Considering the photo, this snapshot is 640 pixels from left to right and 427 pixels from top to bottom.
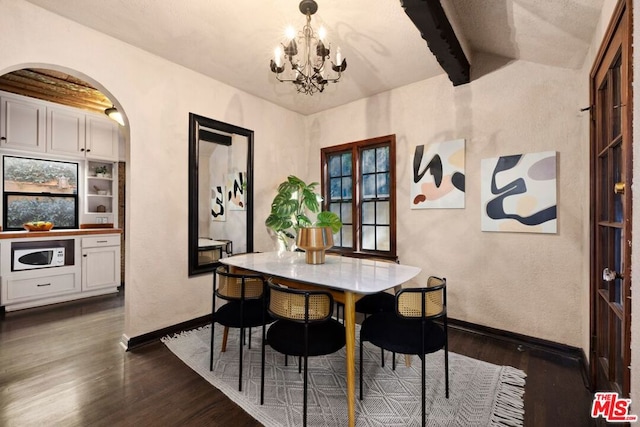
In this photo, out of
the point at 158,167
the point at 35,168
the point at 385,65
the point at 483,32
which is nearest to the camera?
the point at 483,32

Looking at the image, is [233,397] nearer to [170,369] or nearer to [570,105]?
[170,369]

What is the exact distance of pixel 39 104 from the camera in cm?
369

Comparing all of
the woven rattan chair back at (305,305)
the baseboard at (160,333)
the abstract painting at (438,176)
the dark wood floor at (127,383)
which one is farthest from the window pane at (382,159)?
the baseboard at (160,333)

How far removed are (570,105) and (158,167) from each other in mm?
3806

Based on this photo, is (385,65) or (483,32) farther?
(385,65)

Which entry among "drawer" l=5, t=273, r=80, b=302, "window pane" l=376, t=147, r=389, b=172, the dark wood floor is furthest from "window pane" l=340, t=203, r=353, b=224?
"drawer" l=5, t=273, r=80, b=302

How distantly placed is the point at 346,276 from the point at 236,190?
2.30 meters

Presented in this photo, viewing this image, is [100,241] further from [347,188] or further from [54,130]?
[347,188]

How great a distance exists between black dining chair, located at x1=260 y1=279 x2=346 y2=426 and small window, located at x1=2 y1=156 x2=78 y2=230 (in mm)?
4315

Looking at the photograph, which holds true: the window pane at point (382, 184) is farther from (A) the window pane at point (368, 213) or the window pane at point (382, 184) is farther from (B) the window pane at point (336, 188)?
(B) the window pane at point (336, 188)

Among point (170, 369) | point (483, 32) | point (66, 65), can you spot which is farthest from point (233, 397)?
point (483, 32)

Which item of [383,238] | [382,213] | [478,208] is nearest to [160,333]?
[383,238]

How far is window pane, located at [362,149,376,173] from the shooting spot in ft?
12.3

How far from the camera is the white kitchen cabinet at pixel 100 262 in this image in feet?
12.9
